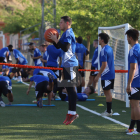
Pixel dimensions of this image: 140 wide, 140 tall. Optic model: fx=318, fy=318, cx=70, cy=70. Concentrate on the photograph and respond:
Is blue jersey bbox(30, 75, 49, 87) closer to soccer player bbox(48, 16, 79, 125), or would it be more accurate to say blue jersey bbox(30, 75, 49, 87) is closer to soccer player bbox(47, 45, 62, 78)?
soccer player bbox(47, 45, 62, 78)

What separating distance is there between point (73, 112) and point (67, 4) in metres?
23.0

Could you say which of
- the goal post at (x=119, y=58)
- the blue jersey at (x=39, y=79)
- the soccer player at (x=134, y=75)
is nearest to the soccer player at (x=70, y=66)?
the soccer player at (x=134, y=75)

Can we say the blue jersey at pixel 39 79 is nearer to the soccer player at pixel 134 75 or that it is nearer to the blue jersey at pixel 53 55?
the blue jersey at pixel 53 55

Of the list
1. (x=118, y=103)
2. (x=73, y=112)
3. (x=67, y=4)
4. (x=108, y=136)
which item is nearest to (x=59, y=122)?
(x=73, y=112)

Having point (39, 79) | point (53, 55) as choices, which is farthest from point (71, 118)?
point (53, 55)

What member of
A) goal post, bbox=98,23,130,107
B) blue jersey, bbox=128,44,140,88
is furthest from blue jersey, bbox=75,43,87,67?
blue jersey, bbox=128,44,140,88

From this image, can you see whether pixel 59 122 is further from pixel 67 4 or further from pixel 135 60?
pixel 67 4

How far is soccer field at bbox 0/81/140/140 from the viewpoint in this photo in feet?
19.9

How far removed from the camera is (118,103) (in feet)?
35.9

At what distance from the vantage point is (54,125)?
7074mm

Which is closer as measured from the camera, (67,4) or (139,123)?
(139,123)

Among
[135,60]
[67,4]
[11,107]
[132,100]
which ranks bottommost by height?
A: [11,107]

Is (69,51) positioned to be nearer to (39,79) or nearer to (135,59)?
(135,59)

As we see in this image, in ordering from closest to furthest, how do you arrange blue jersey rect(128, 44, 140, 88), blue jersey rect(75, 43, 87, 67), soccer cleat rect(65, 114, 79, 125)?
1. blue jersey rect(128, 44, 140, 88)
2. soccer cleat rect(65, 114, 79, 125)
3. blue jersey rect(75, 43, 87, 67)
